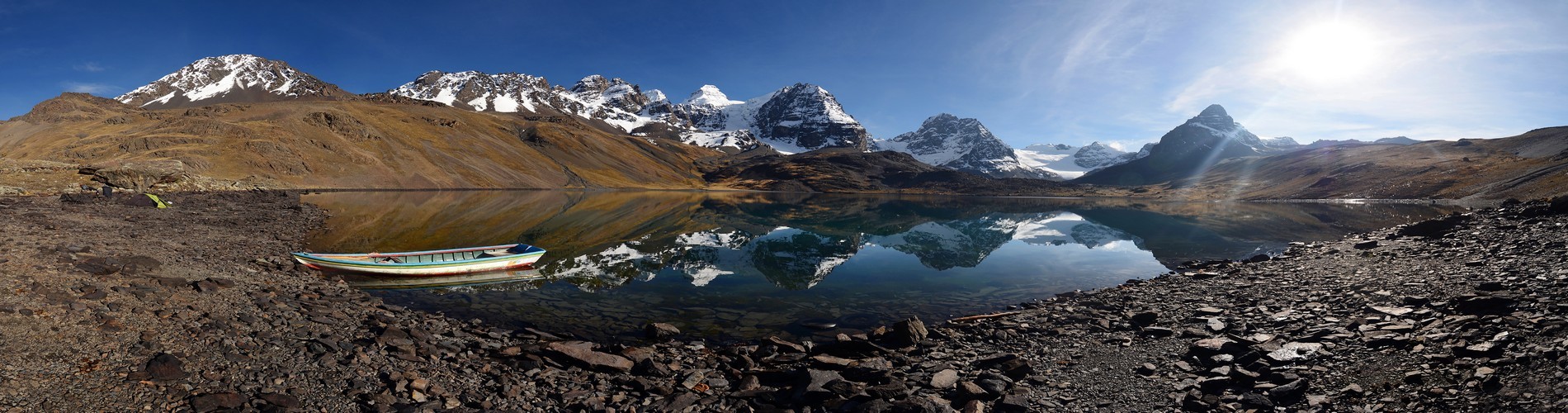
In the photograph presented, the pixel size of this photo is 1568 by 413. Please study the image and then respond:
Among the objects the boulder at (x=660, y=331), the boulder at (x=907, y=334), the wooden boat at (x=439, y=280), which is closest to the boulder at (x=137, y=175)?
the wooden boat at (x=439, y=280)

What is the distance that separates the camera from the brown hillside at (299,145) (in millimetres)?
109125

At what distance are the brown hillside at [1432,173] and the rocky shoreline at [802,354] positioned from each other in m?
102

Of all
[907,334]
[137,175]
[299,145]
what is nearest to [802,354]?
[907,334]

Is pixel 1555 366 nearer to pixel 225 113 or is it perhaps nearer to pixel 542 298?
pixel 542 298

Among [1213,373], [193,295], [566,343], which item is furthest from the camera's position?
[193,295]

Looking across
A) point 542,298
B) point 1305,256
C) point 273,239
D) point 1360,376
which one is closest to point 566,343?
point 542,298

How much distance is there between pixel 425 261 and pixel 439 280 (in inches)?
160

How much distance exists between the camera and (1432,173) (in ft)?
419

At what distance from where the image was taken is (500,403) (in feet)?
34.6

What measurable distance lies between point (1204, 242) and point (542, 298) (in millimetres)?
49919

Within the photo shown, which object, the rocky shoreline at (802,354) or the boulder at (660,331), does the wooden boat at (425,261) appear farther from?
the boulder at (660,331)

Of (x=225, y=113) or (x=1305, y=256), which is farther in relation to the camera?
(x=225, y=113)

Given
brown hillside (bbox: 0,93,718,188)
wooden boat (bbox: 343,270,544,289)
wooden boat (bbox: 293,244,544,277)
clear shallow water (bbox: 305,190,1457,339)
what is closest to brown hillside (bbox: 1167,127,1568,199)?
clear shallow water (bbox: 305,190,1457,339)

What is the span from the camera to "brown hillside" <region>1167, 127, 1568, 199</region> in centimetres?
9481
